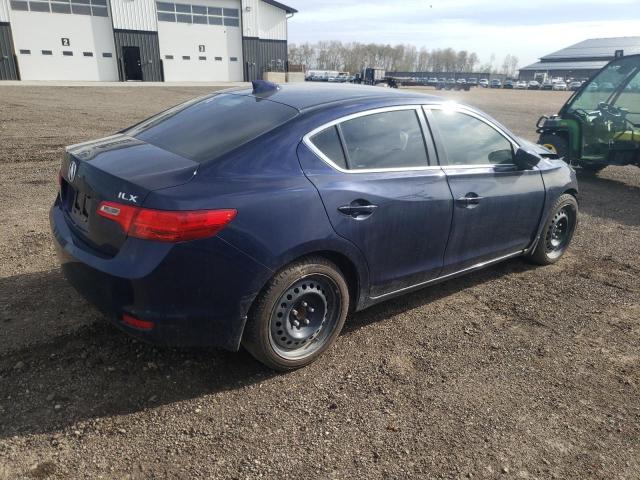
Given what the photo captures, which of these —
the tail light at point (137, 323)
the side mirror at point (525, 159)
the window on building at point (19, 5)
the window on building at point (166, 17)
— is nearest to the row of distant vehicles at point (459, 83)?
the window on building at point (166, 17)

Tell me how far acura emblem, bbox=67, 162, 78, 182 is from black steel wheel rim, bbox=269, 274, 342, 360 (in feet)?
4.96

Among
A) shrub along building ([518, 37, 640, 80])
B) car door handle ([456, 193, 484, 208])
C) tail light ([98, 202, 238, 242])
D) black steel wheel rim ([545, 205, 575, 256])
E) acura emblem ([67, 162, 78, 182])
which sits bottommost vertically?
black steel wheel rim ([545, 205, 575, 256])

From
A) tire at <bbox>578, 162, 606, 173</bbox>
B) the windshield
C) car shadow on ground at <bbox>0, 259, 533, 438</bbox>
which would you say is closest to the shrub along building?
tire at <bbox>578, 162, 606, 173</bbox>

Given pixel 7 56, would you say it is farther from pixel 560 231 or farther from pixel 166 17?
pixel 560 231

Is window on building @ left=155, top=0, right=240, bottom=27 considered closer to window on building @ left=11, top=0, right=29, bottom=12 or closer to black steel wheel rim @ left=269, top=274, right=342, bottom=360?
window on building @ left=11, top=0, right=29, bottom=12

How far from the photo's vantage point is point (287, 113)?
3.14 m

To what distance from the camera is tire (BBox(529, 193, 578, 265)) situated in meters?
4.77

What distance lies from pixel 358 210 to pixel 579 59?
10602cm

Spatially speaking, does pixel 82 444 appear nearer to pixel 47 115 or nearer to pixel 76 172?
pixel 76 172

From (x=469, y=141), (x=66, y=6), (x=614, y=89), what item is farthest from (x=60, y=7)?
(x=469, y=141)

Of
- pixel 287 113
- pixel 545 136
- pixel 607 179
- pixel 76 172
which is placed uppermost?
pixel 287 113

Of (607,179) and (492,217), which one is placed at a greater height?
(492,217)

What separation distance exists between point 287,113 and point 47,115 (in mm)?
14415

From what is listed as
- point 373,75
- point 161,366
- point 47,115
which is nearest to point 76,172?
point 161,366
